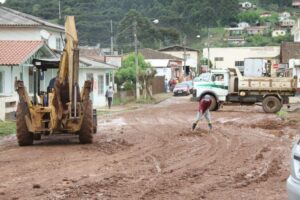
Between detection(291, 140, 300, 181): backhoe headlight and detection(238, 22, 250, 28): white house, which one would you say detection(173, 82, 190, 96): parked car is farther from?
detection(238, 22, 250, 28): white house

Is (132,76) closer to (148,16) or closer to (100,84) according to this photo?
(100,84)

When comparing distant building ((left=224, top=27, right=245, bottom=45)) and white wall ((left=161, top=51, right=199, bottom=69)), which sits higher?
distant building ((left=224, top=27, right=245, bottom=45))

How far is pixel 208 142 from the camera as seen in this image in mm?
18156

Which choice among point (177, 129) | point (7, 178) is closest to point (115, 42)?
point (177, 129)

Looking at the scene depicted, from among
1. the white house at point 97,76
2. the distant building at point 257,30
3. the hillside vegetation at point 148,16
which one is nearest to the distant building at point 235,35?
the hillside vegetation at point 148,16

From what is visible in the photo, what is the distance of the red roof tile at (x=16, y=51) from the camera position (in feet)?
107

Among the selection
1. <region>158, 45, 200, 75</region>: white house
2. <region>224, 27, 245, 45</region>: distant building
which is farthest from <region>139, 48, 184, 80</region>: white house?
<region>224, 27, 245, 45</region>: distant building

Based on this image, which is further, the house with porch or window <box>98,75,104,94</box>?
window <box>98,75,104,94</box>

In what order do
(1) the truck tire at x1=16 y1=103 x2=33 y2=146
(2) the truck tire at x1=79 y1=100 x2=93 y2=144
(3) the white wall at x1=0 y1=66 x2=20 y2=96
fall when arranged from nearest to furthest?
(2) the truck tire at x1=79 y1=100 x2=93 y2=144
(1) the truck tire at x1=16 y1=103 x2=33 y2=146
(3) the white wall at x1=0 y1=66 x2=20 y2=96

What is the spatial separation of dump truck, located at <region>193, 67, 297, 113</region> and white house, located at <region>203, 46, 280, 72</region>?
6171 cm

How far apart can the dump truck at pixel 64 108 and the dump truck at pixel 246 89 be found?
1838 cm

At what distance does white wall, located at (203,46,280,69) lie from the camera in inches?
3999

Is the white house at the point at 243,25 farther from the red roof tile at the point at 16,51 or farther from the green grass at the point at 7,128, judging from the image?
the green grass at the point at 7,128

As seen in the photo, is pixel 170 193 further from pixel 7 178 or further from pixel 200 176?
pixel 7 178
